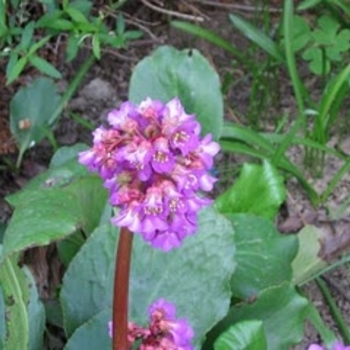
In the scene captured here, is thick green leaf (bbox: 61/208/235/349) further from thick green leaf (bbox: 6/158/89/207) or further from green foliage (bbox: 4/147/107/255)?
thick green leaf (bbox: 6/158/89/207)

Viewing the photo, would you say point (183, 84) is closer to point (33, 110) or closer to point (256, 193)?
point (256, 193)

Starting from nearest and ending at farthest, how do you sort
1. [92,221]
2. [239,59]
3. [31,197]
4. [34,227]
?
1. [34,227]
2. [31,197]
3. [92,221]
4. [239,59]

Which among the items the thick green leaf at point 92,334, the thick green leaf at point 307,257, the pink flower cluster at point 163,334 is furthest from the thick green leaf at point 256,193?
the pink flower cluster at point 163,334

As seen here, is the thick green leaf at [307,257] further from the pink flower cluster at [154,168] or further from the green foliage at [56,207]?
the pink flower cluster at [154,168]

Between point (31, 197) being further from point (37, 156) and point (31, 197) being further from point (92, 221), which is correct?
point (37, 156)

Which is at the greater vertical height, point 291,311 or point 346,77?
point 346,77

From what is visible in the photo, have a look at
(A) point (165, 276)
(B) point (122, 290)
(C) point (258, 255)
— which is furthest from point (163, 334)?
(C) point (258, 255)

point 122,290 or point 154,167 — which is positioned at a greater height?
point 154,167

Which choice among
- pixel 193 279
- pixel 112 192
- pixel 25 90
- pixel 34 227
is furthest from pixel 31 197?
pixel 25 90
